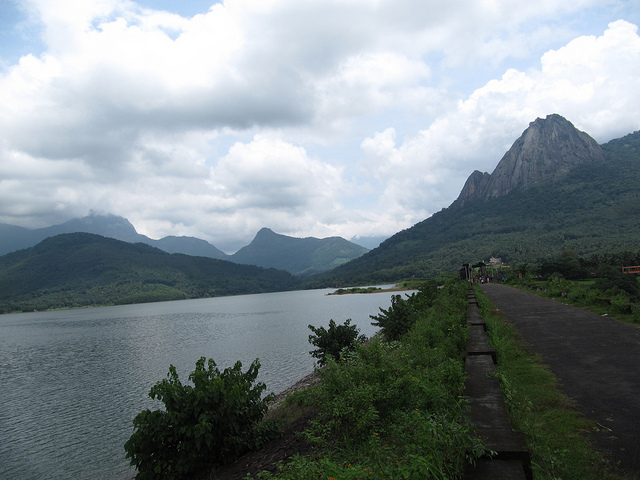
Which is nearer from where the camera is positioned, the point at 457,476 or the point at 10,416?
the point at 457,476

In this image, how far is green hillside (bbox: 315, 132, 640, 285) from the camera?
12016 centimetres

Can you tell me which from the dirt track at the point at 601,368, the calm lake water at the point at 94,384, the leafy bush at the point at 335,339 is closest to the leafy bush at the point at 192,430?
the calm lake water at the point at 94,384

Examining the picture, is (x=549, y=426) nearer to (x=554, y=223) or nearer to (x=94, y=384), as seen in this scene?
Result: (x=94, y=384)

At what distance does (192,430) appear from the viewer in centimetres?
818

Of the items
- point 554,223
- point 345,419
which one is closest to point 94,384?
point 345,419

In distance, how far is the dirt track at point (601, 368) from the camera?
4.71 meters

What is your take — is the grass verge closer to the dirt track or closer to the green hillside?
the dirt track

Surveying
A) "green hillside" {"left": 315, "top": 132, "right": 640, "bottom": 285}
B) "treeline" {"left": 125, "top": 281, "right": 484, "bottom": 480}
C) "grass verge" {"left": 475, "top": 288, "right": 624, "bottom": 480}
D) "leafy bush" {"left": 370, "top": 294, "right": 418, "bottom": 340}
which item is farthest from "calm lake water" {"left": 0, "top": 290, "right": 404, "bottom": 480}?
"green hillside" {"left": 315, "top": 132, "right": 640, "bottom": 285}

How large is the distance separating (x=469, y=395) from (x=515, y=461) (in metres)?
1.85

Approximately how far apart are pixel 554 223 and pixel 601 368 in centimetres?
16914

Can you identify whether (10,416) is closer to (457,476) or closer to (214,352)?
(214,352)

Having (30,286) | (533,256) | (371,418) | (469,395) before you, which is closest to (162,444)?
(371,418)

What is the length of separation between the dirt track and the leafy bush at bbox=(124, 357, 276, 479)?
22.5ft

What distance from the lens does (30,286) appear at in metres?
193
